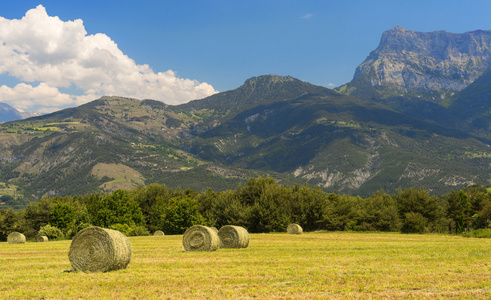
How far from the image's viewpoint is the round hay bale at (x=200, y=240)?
27828 millimetres

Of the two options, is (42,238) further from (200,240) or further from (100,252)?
(100,252)

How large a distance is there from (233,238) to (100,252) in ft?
42.8

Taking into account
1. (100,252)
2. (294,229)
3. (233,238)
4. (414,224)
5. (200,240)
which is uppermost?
(100,252)

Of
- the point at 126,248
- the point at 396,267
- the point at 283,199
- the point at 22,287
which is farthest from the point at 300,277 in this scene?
the point at 283,199

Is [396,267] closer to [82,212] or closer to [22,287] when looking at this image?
[22,287]

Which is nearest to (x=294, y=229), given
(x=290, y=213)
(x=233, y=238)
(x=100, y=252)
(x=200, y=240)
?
(x=290, y=213)

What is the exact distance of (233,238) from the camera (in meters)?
30.0

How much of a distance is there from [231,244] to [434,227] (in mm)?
37958

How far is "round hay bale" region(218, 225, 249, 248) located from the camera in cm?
2986

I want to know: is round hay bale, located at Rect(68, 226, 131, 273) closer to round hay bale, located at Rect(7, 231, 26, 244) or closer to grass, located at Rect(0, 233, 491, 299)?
grass, located at Rect(0, 233, 491, 299)

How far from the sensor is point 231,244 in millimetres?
30125

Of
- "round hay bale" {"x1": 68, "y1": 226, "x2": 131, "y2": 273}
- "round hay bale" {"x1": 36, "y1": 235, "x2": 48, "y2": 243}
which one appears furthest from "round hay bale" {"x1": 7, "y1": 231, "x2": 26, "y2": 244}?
"round hay bale" {"x1": 68, "y1": 226, "x2": 131, "y2": 273}

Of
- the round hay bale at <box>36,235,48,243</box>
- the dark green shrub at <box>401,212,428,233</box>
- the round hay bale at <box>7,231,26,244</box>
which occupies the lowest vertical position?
the dark green shrub at <box>401,212,428,233</box>

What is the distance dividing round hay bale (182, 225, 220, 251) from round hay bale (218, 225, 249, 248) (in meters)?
1.77
